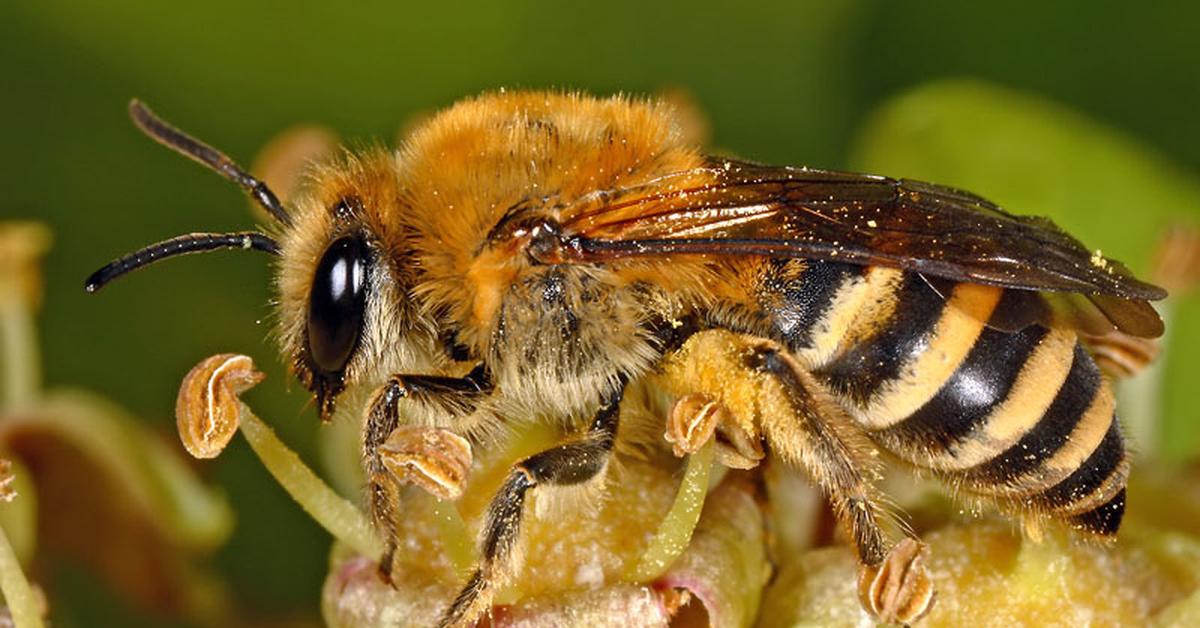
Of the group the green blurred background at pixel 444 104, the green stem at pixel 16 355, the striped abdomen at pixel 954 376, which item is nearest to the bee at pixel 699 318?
the striped abdomen at pixel 954 376

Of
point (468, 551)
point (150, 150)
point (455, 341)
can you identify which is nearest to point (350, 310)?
point (455, 341)

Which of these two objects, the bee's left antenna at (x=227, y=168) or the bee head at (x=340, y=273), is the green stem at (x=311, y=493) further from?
the bee's left antenna at (x=227, y=168)

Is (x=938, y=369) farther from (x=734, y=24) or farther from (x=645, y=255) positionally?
(x=734, y=24)

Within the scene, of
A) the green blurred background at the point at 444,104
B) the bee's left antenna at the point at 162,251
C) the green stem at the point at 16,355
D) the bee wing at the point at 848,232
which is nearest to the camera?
the bee wing at the point at 848,232

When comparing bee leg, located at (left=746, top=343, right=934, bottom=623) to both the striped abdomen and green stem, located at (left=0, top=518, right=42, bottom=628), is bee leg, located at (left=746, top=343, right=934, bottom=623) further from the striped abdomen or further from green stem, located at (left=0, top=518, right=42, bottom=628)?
green stem, located at (left=0, top=518, right=42, bottom=628)

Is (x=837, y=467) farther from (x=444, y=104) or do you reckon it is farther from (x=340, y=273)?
(x=444, y=104)

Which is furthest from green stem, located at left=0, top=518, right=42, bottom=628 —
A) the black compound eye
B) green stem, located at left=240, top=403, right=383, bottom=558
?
the black compound eye
